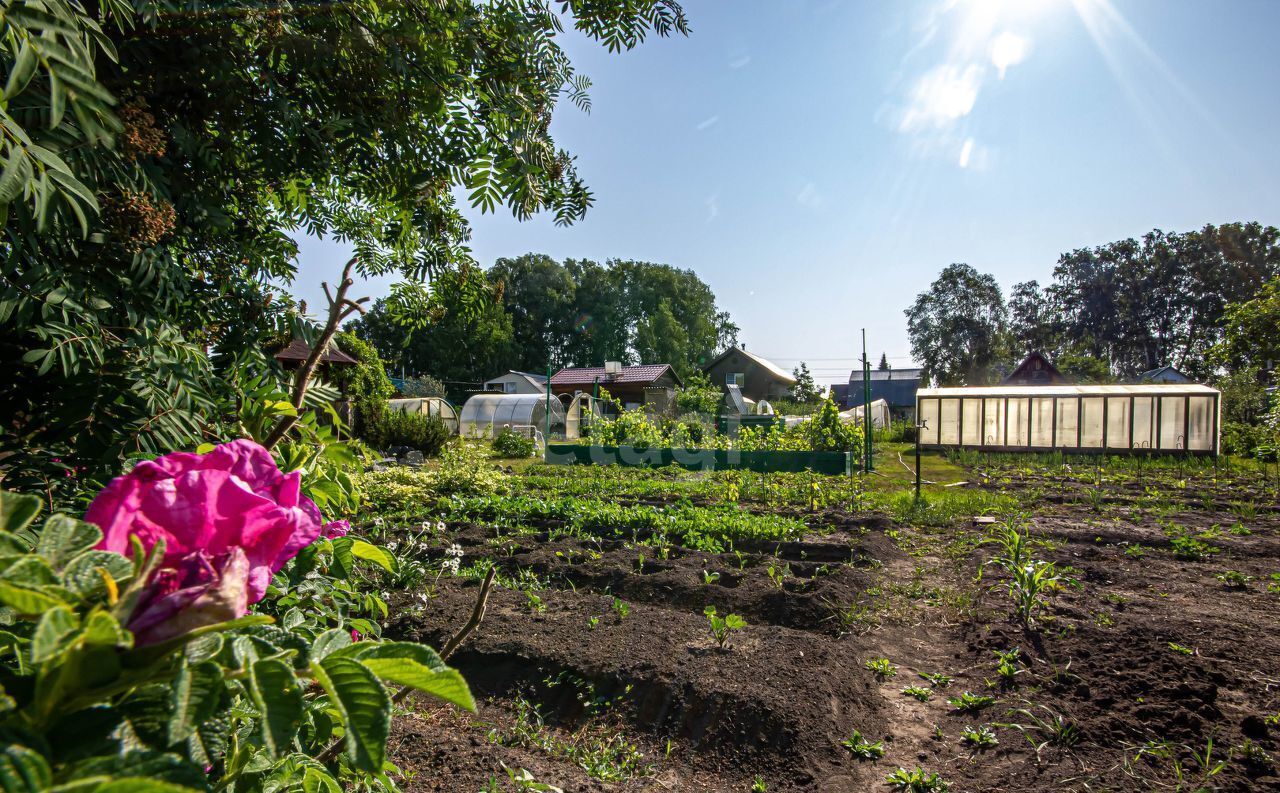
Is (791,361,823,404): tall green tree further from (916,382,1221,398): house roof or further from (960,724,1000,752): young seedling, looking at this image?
(960,724,1000,752): young seedling

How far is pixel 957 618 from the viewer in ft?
14.7

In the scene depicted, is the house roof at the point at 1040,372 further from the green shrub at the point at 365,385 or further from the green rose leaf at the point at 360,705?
the green rose leaf at the point at 360,705

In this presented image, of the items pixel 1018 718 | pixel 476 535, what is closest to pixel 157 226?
pixel 1018 718

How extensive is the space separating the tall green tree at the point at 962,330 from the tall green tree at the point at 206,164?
58.6 meters

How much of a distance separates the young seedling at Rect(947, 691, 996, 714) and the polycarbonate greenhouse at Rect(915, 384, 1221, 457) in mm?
12995

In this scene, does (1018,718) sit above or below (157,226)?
below

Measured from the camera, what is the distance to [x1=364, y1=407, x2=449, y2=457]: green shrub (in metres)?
15.3

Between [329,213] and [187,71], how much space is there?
3.34 feet

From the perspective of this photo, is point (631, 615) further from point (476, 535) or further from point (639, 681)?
point (476, 535)

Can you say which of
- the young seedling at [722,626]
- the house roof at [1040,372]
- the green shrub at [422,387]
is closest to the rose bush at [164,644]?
the young seedling at [722,626]

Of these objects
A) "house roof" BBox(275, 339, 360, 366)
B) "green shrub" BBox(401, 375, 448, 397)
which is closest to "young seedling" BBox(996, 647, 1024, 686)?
"house roof" BBox(275, 339, 360, 366)

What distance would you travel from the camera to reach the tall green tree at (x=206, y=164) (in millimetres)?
1116

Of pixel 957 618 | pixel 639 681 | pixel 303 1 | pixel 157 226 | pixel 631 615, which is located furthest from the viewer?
pixel 957 618

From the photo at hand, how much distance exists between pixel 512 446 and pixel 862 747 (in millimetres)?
14778
